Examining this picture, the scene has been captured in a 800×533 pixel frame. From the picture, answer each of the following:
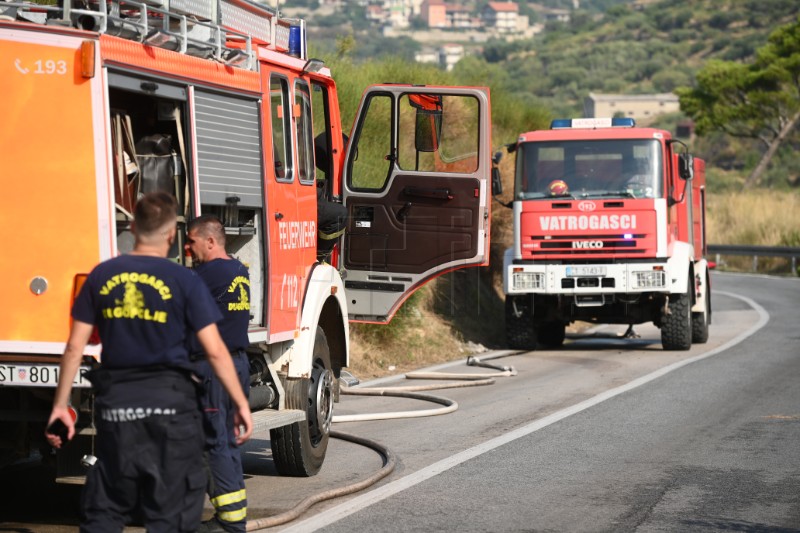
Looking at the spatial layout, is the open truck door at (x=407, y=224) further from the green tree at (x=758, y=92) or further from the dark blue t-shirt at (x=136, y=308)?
the green tree at (x=758, y=92)

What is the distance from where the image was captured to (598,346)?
1877cm

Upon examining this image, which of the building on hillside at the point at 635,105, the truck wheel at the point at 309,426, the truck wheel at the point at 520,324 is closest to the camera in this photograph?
the truck wheel at the point at 309,426

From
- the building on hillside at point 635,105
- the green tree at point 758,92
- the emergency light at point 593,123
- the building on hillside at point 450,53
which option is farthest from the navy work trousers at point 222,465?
the building on hillside at point 450,53

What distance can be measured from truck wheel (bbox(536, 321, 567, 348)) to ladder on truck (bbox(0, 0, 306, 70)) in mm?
10258

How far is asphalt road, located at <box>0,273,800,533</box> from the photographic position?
282 inches

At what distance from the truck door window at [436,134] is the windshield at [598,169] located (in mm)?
1078

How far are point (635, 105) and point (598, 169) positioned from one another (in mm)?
81896

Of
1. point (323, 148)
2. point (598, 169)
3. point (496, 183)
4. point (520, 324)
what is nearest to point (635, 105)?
point (598, 169)

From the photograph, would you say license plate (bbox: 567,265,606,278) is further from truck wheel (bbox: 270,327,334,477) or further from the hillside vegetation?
truck wheel (bbox: 270,327,334,477)

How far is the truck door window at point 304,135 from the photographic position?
28.5ft

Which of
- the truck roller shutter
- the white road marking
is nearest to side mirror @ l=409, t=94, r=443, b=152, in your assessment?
the white road marking

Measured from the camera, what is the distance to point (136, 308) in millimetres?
4766

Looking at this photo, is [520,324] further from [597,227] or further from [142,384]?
[142,384]

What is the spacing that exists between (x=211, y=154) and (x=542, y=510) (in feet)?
9.12
